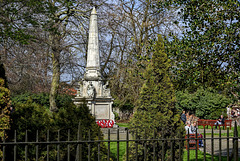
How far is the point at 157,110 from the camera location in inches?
261

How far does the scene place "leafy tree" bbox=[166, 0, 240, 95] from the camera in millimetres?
7520

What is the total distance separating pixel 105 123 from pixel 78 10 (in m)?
9.49

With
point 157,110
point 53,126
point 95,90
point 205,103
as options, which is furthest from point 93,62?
point 205,103

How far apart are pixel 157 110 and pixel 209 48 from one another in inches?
87.6

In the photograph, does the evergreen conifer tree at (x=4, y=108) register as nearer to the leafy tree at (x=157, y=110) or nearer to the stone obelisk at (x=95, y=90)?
the leafy tree at (x=157, y=110)

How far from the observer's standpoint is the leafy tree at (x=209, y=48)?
7520 millimetres

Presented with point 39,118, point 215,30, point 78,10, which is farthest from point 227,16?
point 78,10

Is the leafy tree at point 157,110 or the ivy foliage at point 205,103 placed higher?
the leafy tree at point 157,110

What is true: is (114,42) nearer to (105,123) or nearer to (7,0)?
(105,123)

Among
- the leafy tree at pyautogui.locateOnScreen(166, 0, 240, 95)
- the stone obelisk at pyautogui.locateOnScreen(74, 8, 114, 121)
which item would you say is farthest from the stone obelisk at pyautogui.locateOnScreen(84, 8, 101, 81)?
the leafy tree at pyautogui.locateOnScreen(166, 0, 240, 95)

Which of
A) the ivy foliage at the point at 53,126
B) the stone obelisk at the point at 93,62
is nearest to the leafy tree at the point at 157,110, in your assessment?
the ivy foliage at the point at 53,126

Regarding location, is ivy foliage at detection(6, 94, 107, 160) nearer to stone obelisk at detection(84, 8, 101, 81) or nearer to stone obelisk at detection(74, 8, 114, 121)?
stone obelisk at detection(74, 8, 114, 121)

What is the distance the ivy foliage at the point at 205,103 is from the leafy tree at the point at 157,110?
22933mm

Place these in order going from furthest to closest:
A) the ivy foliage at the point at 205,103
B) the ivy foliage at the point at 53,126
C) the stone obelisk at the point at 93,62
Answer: the ivy foliage at the point at 205,103 < the stone obelisk at the point at 93,62 < the ivy foliage at the point at 53,126
